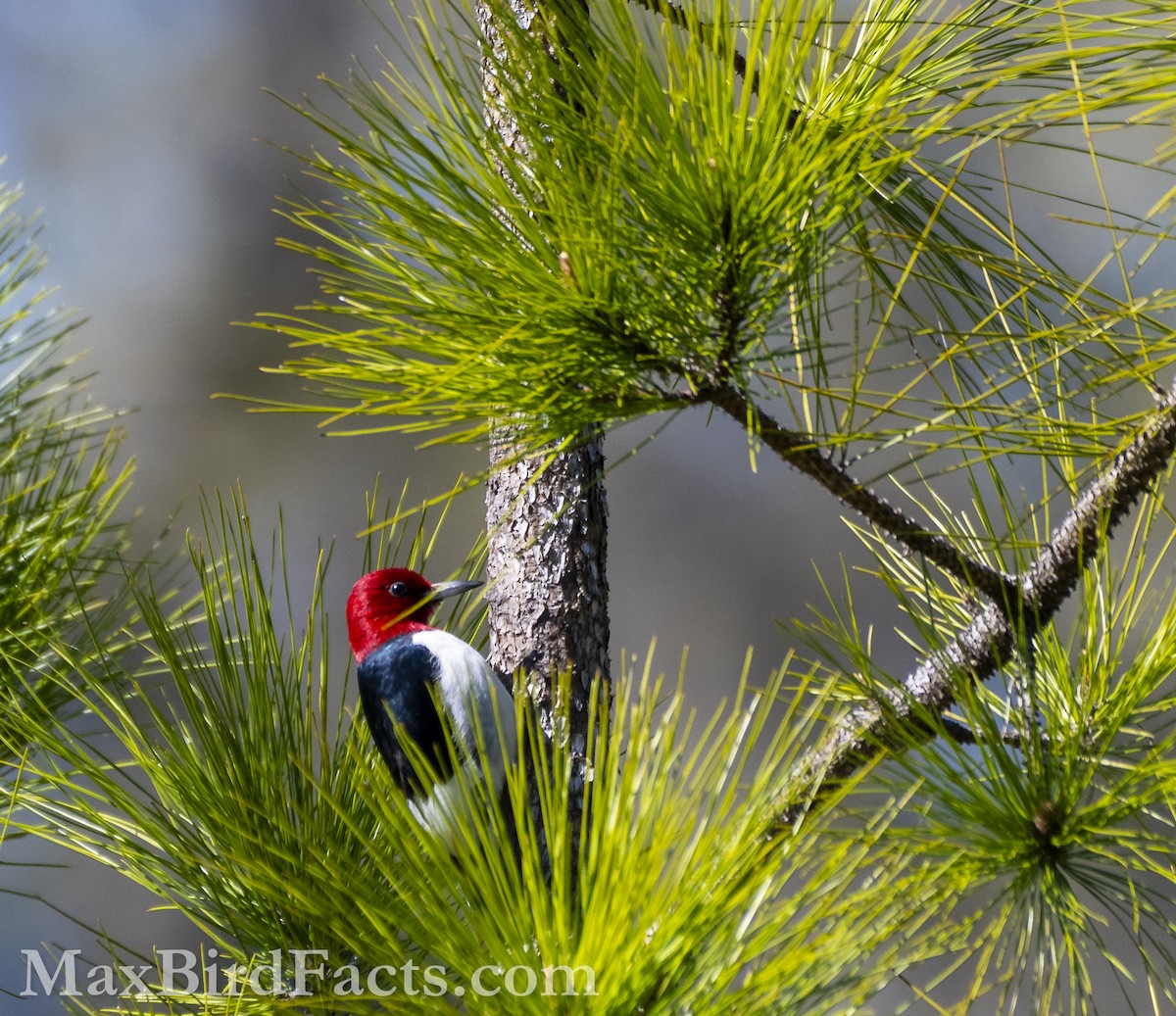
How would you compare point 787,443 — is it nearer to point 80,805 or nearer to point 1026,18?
point 1026,18

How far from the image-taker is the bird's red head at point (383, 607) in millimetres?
1248

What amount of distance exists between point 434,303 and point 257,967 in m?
0.40

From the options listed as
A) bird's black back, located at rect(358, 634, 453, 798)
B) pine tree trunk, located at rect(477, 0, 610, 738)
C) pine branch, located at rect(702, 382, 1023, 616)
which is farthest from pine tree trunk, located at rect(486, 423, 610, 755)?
pine branch, located at rect(702, 382, 1023, 616)

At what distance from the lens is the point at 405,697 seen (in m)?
1.19

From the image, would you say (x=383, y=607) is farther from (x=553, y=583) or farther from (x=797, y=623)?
(x=797, y=623)

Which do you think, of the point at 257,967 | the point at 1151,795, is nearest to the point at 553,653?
the point at 257,967

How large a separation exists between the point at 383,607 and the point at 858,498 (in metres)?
0.77

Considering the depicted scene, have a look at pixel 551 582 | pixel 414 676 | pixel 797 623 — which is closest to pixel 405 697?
pixel 414 676

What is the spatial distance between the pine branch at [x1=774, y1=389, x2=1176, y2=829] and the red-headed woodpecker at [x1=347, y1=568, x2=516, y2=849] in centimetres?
37

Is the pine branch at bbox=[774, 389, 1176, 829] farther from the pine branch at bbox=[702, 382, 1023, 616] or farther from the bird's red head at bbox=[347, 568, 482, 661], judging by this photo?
the bird's red head at bbox=[347, 568, 482, 661]

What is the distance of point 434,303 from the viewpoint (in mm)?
626

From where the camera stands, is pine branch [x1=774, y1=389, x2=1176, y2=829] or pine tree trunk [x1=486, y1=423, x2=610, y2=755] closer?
pine branch [x1=774, y1=389, x2=1176, y2=829]

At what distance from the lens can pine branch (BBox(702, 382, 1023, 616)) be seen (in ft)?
2.07

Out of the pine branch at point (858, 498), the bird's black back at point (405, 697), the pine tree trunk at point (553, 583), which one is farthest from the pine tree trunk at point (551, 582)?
the pine branch at point (858, 498)
